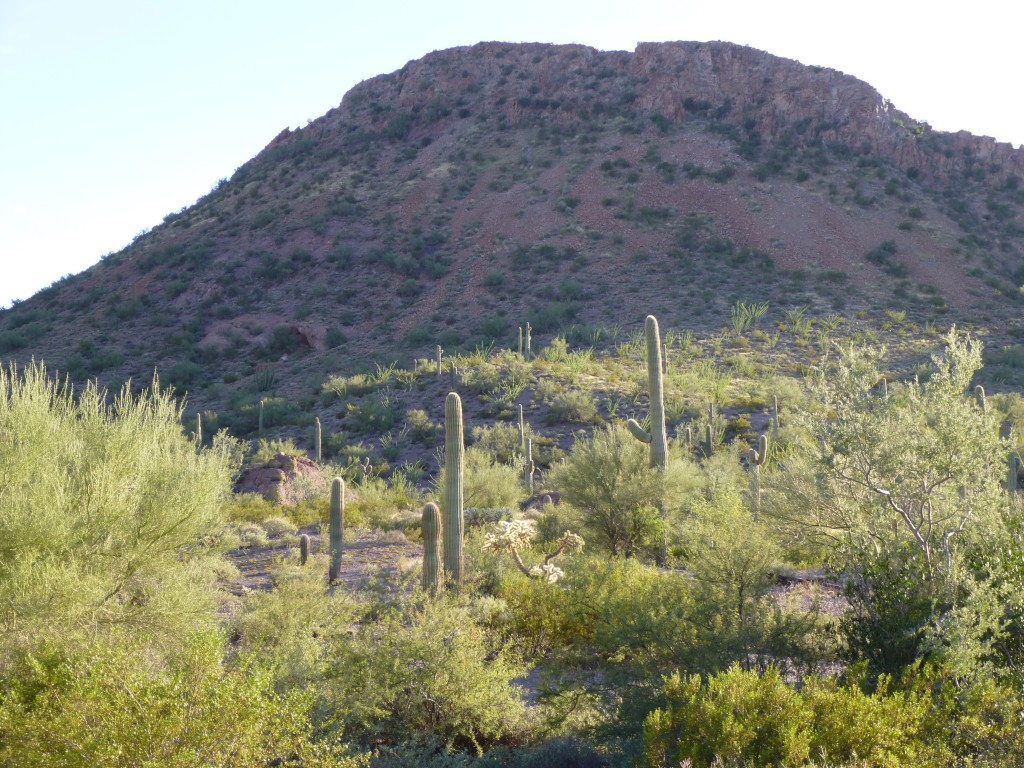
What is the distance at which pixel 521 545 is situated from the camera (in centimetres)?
1222

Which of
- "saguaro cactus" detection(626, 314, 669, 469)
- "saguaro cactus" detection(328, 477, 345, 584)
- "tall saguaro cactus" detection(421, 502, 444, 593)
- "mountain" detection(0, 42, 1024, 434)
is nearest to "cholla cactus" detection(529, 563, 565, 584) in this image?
"tall saguaro cactus" detection(421, 502, 444, 593)

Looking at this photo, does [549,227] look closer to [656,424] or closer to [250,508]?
[250,508]

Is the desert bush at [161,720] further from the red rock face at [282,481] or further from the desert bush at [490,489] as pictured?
the red rock face at [282,481]

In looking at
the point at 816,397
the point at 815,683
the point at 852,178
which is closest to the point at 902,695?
the point at 815,683

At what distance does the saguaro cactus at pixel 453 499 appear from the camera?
34.2 feet

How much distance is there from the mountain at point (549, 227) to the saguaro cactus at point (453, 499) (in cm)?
2245

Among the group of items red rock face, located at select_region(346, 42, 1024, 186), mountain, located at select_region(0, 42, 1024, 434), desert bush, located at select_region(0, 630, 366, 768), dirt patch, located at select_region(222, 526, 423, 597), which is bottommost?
dirt patch, located at select_region(222, 526, 423, 597)

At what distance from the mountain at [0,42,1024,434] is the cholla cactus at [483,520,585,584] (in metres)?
22.1

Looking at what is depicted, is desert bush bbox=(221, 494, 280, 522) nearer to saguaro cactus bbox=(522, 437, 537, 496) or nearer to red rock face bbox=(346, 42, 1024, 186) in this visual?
saguaro cactus bbox=(522, 437, 537, 496)

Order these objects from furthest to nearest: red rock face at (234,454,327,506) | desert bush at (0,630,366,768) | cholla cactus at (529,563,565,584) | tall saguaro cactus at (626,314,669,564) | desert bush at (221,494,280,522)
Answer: red rock face at (234,454,327,506), desert bush at (221,494,280,522), tall saguaro cactus at (626,314,669,564), cholla cactus at (529,563,565,584), desert bush at (0,630,366,768)

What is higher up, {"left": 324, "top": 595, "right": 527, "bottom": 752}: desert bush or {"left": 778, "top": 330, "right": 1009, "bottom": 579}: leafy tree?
{"left": 778, "top": 330, "right": 1009, "bottom": 579}: leafy tree

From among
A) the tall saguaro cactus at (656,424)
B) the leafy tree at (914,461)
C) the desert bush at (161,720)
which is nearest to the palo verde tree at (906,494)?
the leafy tree at (914,461)

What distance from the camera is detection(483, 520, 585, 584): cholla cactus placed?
11.2 m

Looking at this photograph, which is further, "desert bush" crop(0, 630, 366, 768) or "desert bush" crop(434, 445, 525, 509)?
"desert bush" crop(434, 445, 525, 509)
